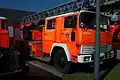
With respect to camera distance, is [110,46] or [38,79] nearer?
[38,79]

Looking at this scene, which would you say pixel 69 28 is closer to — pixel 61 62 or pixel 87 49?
pixel 87 49

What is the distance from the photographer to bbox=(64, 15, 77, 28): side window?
1172cm

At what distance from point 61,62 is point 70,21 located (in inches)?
72.5

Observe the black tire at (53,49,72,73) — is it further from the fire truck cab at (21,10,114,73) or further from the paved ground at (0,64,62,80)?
the paved ground at (0,64,62,80)

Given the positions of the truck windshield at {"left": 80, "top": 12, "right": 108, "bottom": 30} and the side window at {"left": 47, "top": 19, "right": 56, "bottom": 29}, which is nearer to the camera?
Result: the truck windshield at {"left": 80, "top": 12, "right": 108, "bottom": 30}

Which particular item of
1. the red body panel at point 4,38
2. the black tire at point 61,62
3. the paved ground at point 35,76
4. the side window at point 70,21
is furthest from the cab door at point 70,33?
the red body panel at point 4,38

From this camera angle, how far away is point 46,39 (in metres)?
14.0

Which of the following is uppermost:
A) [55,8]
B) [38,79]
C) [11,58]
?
[55,8]

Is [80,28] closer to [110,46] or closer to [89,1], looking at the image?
[110,46]

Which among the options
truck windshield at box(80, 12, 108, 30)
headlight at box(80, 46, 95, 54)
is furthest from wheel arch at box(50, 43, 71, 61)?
truck windshield at box(80, 12, 108, 30)

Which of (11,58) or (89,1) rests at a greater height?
(89,1)

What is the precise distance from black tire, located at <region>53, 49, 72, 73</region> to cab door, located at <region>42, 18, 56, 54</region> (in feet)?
2.72

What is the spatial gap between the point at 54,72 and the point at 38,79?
193 cm

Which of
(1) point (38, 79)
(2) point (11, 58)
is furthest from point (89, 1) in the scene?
(2) point (11, 58)
